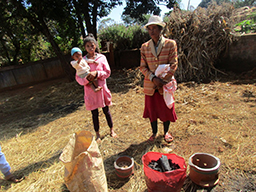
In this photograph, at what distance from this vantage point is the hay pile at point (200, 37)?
5.47 metres

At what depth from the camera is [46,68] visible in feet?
26.8

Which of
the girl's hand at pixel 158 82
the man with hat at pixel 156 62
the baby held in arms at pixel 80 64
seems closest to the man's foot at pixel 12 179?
the baby held in arms at pixel 80 64

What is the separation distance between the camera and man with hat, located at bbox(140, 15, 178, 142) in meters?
2.30

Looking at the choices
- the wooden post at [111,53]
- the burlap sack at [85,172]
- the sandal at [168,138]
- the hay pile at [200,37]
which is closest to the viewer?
the burlap sack at [85,172]

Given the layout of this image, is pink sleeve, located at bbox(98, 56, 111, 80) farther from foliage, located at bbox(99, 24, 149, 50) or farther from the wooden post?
foliage, located at bbox(99, 24, 149, 50)

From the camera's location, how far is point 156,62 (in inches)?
96.2

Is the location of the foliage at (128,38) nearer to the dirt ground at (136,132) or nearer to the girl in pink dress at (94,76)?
the dirt ground at (136,132)

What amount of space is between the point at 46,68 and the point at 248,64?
8517 millimetres

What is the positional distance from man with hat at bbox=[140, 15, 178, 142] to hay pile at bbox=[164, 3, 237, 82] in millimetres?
3417

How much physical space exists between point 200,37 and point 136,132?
428 centimetres

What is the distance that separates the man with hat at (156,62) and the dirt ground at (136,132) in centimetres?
63

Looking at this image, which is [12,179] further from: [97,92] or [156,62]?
[156,62]

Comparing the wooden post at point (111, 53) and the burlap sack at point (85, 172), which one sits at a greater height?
the wooden post at point (111, 53)

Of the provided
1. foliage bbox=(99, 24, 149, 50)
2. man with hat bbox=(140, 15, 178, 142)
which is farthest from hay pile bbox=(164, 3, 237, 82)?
man with hat bbox=(140, 15, 178, 142)
